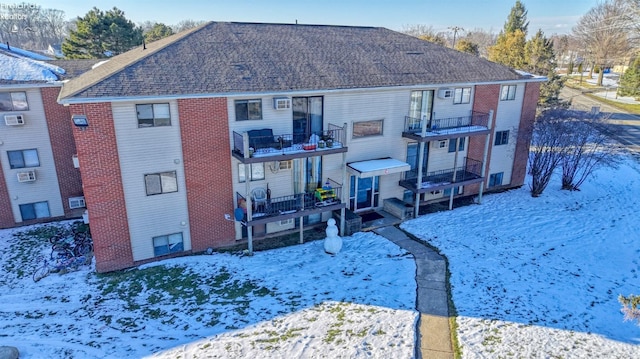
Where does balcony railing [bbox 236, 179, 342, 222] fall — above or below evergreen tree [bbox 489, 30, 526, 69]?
below

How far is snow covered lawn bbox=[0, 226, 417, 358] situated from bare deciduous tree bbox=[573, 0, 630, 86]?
71181 mm

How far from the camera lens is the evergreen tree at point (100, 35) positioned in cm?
→ 3966

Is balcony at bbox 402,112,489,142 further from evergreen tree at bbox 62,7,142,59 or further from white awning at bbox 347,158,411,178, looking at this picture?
evergreen tree at bbox 62,7,142,59

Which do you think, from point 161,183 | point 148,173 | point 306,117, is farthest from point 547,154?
point 148,173

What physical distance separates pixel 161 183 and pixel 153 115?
2692mm

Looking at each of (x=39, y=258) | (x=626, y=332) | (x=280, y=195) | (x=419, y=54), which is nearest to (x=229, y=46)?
(x=280, y=195)

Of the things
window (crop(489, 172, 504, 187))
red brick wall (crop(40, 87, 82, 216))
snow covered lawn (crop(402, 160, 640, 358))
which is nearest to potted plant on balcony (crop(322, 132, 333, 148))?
snow covered lawn (crop(402, 160, 640, 358))

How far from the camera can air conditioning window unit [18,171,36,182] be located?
19.2m

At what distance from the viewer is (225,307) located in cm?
1288

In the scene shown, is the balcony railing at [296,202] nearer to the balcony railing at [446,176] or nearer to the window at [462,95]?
the balcony railing at [446,176]

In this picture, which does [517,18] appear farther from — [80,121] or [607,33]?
[80,121]

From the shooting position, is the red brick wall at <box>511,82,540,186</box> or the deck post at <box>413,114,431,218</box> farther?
the red brick wall at <box>511,82,540,186</box>

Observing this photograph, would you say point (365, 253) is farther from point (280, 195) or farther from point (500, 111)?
point (500, 111)

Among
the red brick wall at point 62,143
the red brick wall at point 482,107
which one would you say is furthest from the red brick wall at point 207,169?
the red brick wall at point 482,107
